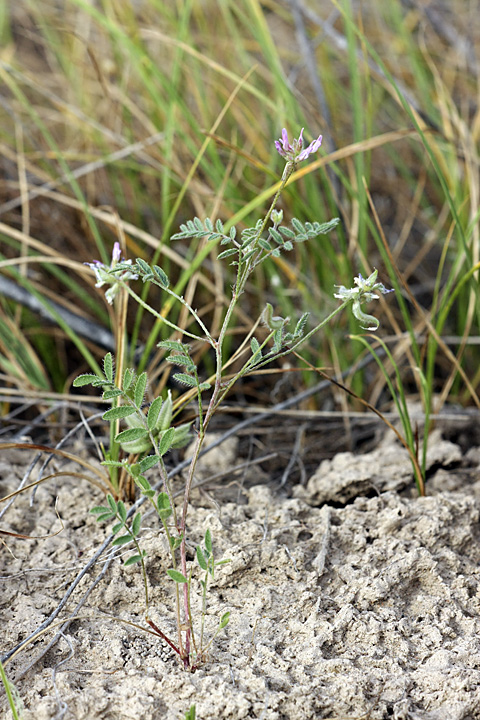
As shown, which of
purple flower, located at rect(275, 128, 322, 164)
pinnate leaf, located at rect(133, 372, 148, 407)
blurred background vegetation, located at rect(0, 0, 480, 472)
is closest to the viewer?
purple flower, located at rect(275, 128, 322, 164)

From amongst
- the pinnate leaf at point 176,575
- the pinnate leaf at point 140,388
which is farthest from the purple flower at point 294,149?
the pinnate leaf at point 176,575

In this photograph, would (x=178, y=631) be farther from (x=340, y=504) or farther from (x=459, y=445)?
(x=459, y=445)

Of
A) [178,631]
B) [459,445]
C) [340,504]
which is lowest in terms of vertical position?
[459,445]

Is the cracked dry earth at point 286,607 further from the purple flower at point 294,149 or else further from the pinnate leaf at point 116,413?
the purple flower at point 294,149

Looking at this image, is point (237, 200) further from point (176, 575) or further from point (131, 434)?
point (176, 575)

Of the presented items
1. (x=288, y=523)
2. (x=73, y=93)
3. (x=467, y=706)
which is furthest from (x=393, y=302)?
(x=73, y=93)

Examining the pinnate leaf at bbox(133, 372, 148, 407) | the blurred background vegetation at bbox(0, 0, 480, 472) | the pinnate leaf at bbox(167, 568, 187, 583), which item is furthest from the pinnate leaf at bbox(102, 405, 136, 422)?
the blurred background vegetation at bbox(0, 0, 480, 472)

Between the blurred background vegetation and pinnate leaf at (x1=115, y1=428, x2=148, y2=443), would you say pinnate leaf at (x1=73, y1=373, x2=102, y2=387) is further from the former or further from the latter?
the blurred background vegetation
